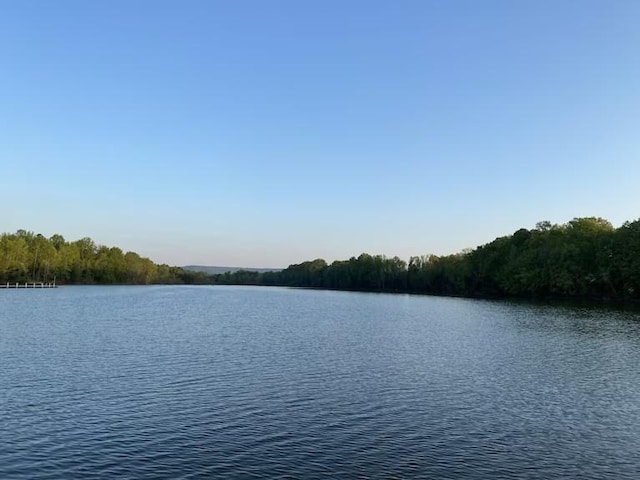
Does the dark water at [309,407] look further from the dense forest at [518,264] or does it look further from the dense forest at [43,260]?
the dense forest at [43,260]

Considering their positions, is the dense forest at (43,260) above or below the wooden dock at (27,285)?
above

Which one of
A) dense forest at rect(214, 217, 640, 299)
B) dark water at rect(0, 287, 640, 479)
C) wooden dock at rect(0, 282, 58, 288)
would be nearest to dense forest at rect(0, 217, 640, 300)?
dense forest at rect(214, 217, 640, 299)

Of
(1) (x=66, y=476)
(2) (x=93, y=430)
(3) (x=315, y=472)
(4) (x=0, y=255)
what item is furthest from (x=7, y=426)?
(4) (x=0, y=255)

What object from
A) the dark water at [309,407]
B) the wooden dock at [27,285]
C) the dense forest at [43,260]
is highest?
the dense forest at [43,260]

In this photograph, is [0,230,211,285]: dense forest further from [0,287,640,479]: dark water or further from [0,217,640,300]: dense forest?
[0,287,640,479]: dark water

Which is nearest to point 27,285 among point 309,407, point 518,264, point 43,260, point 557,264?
point 43,260

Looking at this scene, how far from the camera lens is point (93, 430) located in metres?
18.5

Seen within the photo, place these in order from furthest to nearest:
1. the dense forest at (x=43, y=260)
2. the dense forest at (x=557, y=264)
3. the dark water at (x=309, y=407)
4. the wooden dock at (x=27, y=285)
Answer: the dense forest at (x=43, y=260) → the wooden dock at (x=27, y=285) → the dense forest at (x=557, y=264) → the dark water at (x=309, y=407)

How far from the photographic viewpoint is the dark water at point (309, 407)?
16.1m

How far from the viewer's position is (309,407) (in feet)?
74.1

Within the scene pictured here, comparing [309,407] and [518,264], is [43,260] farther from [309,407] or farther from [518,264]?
[309,407]

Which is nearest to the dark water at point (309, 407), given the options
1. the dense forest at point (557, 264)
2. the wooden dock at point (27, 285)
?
the dense forest at point (557, 264)

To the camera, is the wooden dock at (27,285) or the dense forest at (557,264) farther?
the wooden dock at (27,285)

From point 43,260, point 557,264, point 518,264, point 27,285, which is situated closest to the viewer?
point 557,264
